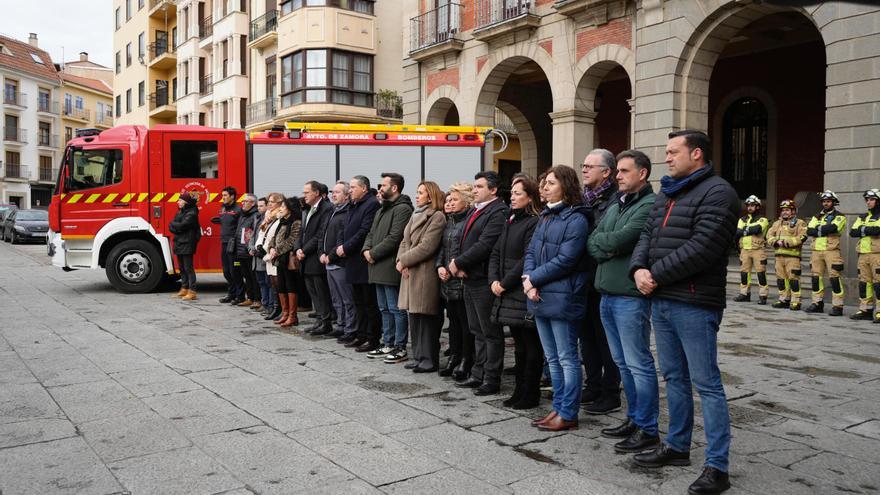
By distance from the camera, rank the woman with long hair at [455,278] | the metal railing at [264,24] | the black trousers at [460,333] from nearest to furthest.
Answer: the woman with long hair at [455,278]
the black trousers at [460,333]
the metal railing at [264,24]

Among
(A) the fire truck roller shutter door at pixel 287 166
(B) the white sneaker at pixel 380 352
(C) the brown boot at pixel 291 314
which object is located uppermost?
(A) the fire truck roller shutter door at pixel 287 166

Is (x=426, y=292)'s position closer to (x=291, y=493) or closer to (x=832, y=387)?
(x=291, y=493)

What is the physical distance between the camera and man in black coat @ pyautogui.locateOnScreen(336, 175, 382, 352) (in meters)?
7.98

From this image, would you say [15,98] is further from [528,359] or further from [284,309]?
[528,359]

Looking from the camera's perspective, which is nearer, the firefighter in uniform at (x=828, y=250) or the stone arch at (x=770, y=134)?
the firefighter in uniform at (x=828, y=250)

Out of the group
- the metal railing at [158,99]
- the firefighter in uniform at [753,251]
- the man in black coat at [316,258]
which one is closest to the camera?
the man in black coat at [316,258]

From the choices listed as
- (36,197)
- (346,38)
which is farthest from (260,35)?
(36,197)

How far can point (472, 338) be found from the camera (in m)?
6.68

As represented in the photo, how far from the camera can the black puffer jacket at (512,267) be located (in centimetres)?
554

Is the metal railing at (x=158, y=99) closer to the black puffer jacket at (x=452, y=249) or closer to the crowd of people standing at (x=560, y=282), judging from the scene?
the crowd of people standing at (x=560, y=282)

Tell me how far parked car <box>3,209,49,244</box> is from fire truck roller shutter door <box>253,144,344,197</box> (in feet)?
74.5

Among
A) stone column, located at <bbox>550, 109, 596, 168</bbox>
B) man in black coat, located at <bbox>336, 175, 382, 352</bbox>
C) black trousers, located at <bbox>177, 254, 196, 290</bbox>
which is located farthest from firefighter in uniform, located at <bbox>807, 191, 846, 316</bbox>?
black trousers, located at <bbox>177, 254, 196, 290</bbox>

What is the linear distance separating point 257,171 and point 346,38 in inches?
655

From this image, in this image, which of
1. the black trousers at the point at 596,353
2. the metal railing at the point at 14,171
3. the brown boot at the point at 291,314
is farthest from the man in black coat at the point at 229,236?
the metal railing at the point at 14,171
